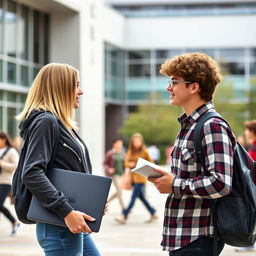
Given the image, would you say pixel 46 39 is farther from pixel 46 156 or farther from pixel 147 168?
pixel 147 168

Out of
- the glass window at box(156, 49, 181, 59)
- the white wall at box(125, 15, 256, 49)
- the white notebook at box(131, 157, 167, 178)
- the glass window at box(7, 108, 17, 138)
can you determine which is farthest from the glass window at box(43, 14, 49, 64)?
the white notebook at box(131, 157, 167, 178)

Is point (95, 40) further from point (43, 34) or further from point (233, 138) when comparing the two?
point (233, 138)

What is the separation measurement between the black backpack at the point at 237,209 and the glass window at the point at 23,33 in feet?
88.7

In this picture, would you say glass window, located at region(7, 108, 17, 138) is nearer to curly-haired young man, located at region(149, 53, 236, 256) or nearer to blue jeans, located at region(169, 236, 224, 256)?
curly-haired young man, located at region(149, 53, 236, 256)

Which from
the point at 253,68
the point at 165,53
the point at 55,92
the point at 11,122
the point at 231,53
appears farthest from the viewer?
the point at 253,68

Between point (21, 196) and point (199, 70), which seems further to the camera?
point (21, 196)

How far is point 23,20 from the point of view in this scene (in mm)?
30203

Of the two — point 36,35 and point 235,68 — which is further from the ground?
point 235,68

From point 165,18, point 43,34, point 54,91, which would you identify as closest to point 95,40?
point 43,34

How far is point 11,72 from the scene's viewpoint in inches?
1157

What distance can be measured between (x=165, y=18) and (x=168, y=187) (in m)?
46.6

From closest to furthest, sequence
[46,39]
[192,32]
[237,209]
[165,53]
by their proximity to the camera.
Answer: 1. [237,209]
2. [46,39]
3. [192,32]
4. [165,53]

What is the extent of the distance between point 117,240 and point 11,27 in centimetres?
1940

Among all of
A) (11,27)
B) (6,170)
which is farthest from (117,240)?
(11,27)
